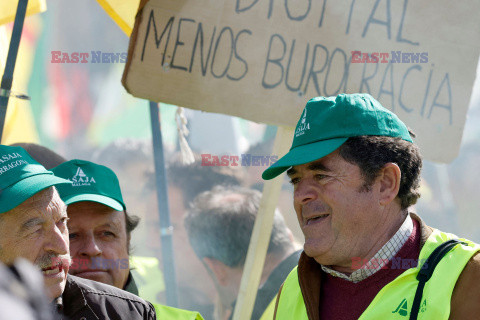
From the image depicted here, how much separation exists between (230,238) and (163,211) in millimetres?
407

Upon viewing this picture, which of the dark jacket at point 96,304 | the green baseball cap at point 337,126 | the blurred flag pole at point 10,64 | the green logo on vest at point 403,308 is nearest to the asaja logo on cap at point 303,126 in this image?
the green baseball cap at point 337,126

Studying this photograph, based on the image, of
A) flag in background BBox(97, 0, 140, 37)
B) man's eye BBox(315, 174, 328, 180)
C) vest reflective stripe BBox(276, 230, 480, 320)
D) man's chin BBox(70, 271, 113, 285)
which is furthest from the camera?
flag in background BBox(97, 0, 140, 37)

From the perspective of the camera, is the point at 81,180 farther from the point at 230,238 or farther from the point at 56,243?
the point at 230,238

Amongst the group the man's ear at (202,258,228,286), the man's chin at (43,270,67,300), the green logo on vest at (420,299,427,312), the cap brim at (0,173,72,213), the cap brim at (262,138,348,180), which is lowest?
the man's ear at (202,258,228,286)

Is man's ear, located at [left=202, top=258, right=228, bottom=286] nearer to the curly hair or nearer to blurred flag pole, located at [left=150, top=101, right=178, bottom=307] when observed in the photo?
A: blurred flag pole, located at [left=150, top=101, right=178, bottom=307]

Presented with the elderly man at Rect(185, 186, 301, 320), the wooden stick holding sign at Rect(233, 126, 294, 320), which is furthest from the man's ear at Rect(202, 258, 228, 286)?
the wooden stick holding sign at Rect(233, 126, 294, 320)

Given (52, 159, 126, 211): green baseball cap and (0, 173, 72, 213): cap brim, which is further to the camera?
(52, 159, 126, 211): green baseball cap

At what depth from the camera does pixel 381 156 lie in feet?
5.73

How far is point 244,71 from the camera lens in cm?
247

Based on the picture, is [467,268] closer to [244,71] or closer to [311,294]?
[311,294]

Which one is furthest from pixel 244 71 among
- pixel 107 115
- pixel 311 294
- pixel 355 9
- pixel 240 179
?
pixel 107 115

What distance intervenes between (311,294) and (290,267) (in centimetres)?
130

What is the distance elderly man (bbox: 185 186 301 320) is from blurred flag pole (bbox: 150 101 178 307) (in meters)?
0.25

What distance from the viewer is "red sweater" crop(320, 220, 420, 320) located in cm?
169
